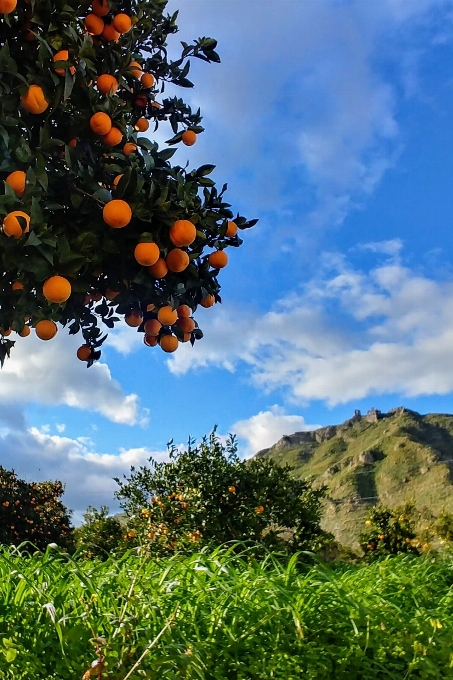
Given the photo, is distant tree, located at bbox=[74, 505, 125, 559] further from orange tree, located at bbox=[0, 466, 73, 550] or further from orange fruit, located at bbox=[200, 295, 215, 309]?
orange fruit, located at bbox=[200, 295, 215, 309]

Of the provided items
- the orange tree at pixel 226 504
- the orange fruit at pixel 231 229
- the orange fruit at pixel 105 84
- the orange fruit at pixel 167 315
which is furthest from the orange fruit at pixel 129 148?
the orange tree at pixel 226 504

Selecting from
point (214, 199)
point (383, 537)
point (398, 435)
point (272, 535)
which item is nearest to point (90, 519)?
point (383, 537)

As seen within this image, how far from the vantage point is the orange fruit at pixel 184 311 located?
4.08m

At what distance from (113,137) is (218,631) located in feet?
9.43

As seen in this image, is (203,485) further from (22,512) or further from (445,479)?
(445,479)

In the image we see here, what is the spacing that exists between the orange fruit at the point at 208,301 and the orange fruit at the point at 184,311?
0.34 ft

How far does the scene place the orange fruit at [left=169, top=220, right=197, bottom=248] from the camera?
3.37 m

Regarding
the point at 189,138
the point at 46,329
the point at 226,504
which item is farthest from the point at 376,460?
the point at 46,329

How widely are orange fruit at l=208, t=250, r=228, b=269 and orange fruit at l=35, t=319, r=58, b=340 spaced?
3.57ft

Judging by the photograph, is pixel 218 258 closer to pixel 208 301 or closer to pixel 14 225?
pixel 208 301

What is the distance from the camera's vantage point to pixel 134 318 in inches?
168

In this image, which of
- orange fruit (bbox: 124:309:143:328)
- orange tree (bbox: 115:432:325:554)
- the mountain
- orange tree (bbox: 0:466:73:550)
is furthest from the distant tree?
the mountain

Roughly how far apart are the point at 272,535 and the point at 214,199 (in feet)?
24.9

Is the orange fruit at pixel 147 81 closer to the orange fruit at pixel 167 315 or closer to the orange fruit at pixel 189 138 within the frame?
the orange fruit at pixel 189 138
